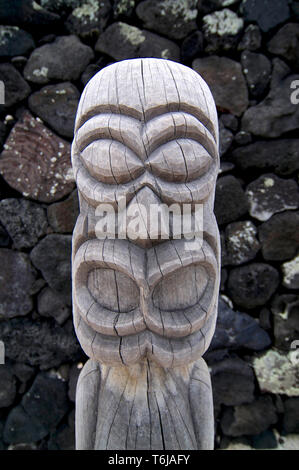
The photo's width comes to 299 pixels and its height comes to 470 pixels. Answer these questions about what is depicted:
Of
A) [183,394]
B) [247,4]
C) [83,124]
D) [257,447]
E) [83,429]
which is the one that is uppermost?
[247,4]

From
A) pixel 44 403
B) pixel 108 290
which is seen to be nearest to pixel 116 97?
pixel 108 290

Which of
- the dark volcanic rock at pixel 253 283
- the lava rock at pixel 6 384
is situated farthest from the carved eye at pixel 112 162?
the lava rock at pixel 6 384

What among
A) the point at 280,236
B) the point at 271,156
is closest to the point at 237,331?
the point at 280,236

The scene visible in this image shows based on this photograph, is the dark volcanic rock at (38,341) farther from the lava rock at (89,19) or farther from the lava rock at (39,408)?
the lava rock at (89,19)

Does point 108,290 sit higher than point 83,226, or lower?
lower

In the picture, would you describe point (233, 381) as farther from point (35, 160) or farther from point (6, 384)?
point (35, 160)

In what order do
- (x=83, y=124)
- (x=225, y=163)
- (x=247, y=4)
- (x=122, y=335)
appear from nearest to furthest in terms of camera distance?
(x=122, y=335), (x=83, y=124), (x=247, y=4), (x=225, y=163)

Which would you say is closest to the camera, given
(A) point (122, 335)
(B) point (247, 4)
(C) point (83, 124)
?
(A) point (122, 335)

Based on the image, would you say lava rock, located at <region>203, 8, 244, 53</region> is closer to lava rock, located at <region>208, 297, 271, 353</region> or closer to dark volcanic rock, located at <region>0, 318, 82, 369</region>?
lava rock, located at <region>208, 297, 271, 353</region>

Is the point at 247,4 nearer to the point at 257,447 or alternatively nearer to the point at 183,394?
the point at 183,394
